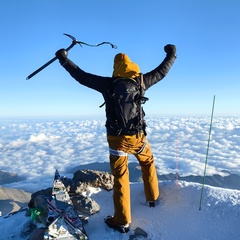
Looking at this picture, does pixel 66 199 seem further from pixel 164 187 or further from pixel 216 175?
pixel 216 175

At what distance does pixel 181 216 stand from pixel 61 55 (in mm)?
5195

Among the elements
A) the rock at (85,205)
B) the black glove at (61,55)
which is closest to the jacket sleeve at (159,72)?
the black glove at (61,55)

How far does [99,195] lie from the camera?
8.75 meters

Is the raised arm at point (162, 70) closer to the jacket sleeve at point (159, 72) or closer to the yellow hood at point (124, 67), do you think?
the jacket sleeve at point (159, 72)

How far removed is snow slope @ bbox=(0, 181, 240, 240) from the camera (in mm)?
6027

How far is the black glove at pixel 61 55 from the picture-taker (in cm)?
651

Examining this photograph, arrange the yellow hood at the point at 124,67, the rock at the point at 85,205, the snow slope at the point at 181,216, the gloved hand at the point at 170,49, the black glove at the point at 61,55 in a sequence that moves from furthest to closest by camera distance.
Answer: the rock at the point at 85,205, the gloved hand at the point at 170,49, the black glove at the point at 61,55, the yellow hood at the point at 124,67, the snow slope at the point at 181,216

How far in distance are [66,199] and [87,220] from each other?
0.90 metres

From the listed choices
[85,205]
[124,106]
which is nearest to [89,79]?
[124,106]

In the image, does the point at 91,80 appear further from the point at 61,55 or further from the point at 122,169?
the point at 122,169

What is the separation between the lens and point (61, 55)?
655 centimetres

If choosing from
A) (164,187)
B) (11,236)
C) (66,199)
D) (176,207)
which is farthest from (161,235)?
(11,236)

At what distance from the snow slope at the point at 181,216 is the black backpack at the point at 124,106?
95.0 inches

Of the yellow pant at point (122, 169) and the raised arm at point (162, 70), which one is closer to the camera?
the yellow pant at point (122, 169)
